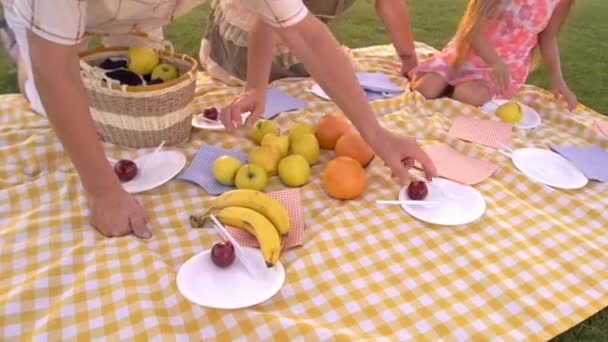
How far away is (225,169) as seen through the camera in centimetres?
162

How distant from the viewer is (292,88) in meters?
2.30

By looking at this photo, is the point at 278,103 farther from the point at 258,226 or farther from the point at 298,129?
the point at 258,226

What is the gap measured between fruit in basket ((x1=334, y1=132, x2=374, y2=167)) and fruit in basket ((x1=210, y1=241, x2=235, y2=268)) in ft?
2.01

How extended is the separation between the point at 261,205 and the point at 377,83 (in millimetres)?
1188

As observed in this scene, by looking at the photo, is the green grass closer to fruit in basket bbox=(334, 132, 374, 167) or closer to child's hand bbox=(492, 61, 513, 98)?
child's hand bbox=(492, 61, 513, 98)

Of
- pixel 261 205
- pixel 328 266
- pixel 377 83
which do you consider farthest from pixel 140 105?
pixel 377 83

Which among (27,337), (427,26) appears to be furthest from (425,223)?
(427,26)

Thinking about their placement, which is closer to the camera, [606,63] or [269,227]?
[269,227]

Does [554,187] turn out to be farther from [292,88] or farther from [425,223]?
[292,88]

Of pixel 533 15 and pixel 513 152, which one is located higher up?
pixel 533 15

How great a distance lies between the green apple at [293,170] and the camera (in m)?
1.64

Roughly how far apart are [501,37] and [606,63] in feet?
5.18

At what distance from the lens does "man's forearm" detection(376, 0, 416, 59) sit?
255 centimetres

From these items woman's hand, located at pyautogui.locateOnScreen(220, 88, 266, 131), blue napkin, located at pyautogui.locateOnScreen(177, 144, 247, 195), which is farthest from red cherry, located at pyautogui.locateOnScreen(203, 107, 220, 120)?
blue napkin, located at pyautogui.locateOnScreen(177, 144, 247, 195)
